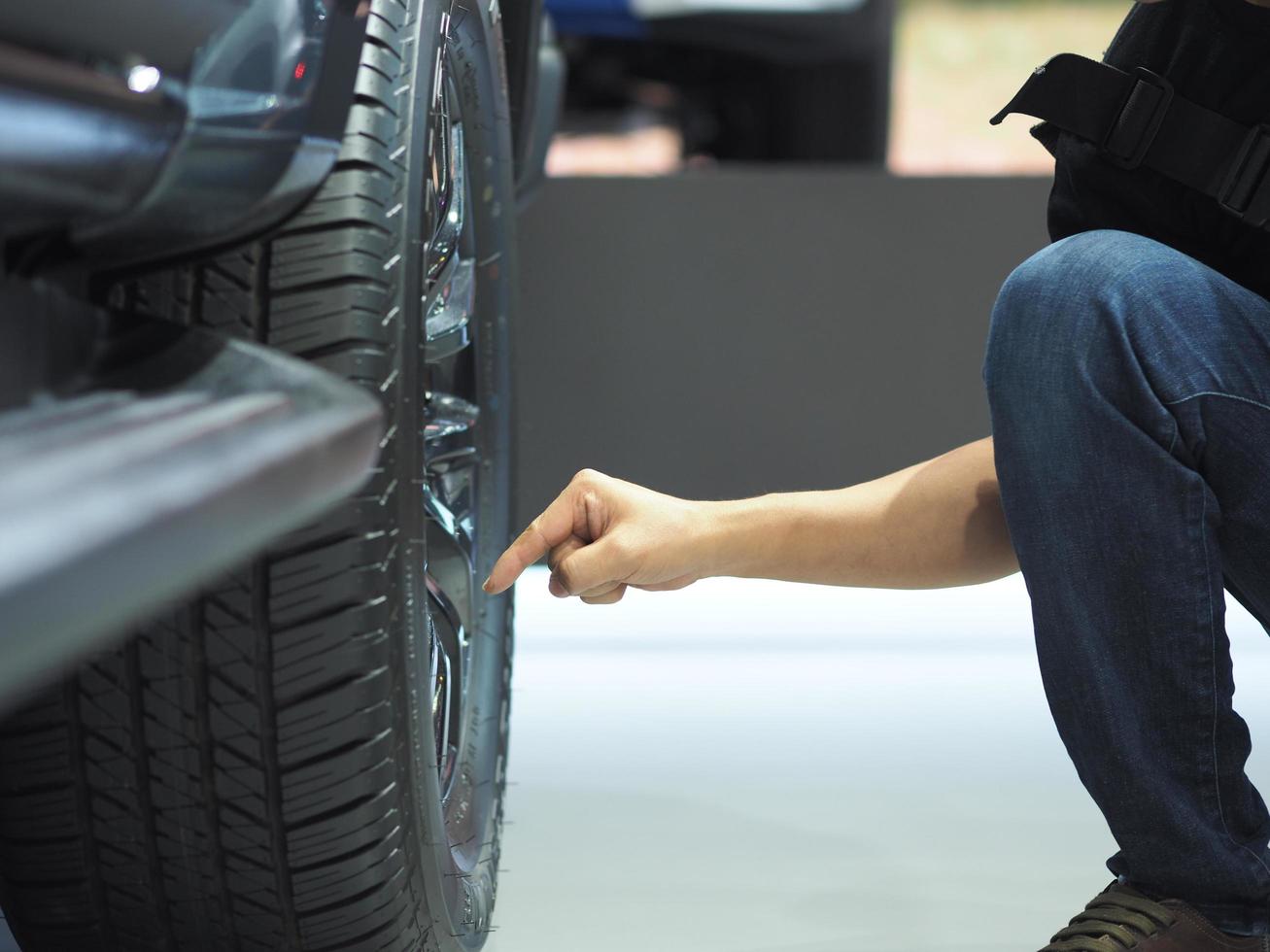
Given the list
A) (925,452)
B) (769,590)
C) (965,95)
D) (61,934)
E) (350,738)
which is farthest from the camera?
(965,95)

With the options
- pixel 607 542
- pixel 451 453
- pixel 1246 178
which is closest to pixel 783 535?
pixel 607 542

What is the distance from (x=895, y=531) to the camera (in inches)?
43.2

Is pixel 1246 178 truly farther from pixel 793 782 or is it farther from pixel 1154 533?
pixel 793 782

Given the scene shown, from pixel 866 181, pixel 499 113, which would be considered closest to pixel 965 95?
pixel 866 181

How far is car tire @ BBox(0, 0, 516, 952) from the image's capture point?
27.7 inches

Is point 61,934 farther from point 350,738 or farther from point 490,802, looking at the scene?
point 490,802

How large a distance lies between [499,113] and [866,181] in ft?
4.62

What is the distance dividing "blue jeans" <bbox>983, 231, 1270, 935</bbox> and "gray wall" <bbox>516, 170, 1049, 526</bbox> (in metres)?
1.49

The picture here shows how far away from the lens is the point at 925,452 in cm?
250

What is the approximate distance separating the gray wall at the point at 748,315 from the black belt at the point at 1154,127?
1392 millimetres

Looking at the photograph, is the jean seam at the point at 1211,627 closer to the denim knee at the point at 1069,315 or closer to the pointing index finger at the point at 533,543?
the denim knee at the point at 1069,315

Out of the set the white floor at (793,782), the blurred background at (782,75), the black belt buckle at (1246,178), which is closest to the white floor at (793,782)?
the white floor at (793,782)

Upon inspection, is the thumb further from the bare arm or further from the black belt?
the black belt

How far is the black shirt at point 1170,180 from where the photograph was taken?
3.36 feet
